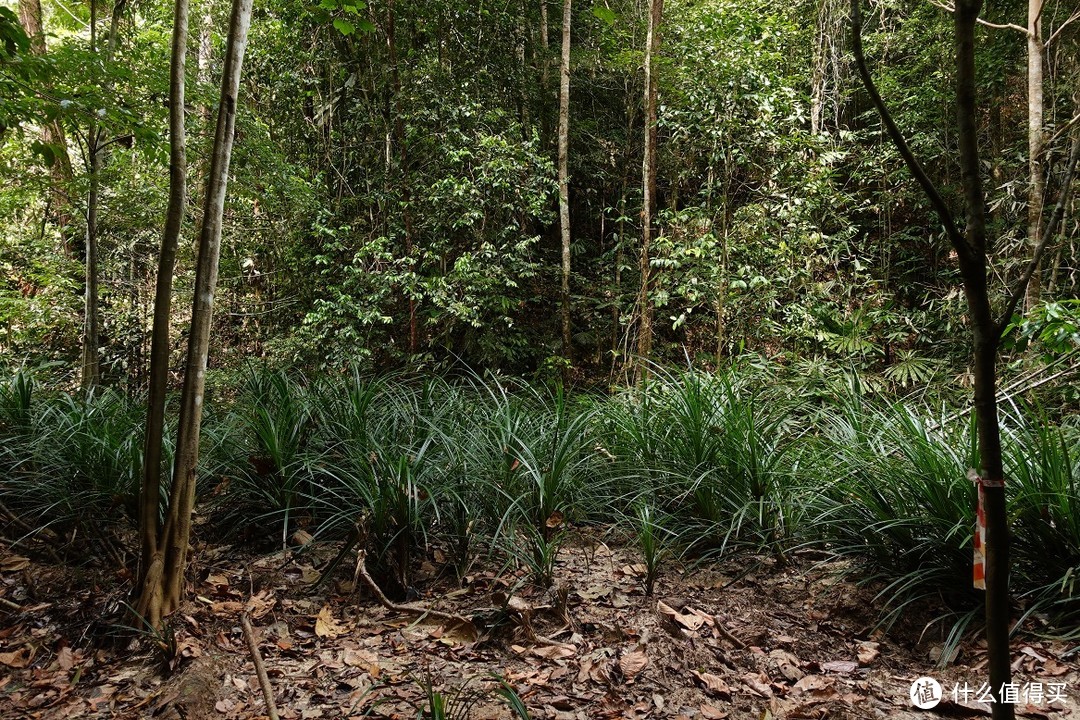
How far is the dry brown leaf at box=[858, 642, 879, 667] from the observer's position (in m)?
2.26

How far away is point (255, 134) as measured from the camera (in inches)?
241

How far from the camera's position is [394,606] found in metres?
2.55

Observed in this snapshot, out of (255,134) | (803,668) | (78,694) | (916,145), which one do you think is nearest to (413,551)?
(78,694)

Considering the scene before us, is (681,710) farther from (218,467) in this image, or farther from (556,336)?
(556,336)

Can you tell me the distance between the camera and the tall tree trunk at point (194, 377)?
2.38 meters

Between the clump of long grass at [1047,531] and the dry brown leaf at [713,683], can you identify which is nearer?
the dry brown leaf at [713,683]

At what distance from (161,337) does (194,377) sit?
199 millimetres

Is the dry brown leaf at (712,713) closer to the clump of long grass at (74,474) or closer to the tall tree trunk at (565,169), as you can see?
the clump of long grass at (74,474)

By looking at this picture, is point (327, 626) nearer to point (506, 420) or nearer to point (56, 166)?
point (506, 420)

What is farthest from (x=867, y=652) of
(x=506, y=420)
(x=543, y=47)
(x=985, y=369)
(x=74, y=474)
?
(x=543, y=47)

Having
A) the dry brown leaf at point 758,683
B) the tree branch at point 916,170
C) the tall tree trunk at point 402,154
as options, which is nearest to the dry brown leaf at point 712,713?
the dry brown leaf at point 758,683

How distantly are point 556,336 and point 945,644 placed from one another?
23.8ft

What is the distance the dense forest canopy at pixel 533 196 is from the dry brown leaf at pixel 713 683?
469 cm

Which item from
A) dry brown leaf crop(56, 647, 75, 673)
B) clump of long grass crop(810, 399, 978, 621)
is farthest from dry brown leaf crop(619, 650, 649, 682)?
dry brown leaf crop(56, 647, 75, 673)
